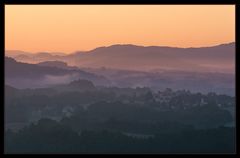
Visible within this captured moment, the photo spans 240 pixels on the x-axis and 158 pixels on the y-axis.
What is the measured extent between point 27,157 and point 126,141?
8.84 feet

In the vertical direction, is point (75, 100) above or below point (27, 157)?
above

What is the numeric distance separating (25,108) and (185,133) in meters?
2.69

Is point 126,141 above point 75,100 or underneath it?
underneath

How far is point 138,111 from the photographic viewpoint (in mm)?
9266

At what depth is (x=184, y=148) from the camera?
8828mm

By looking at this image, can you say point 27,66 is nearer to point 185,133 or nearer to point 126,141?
point 126,141
